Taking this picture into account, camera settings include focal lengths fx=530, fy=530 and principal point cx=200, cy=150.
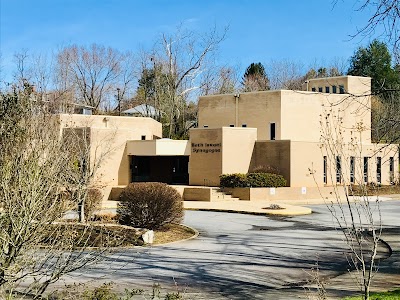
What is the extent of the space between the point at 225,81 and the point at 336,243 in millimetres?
52015

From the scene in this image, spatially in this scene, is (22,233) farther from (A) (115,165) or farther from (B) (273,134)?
(B) (273,134)

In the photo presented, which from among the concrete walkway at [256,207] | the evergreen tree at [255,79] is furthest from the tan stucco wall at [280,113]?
the evergreen tree at [255,79]

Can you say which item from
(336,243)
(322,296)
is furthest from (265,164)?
(322,296)

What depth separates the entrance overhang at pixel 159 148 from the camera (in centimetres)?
3716

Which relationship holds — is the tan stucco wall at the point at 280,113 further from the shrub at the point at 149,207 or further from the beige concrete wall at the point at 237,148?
the shrub at the point at 149,207

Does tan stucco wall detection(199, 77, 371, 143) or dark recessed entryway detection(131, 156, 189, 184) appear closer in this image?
tan stucco wall detection(199, 77, 371, 143)

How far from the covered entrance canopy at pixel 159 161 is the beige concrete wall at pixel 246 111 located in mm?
4584

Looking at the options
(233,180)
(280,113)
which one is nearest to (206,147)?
(233,180)

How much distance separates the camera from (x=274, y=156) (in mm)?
37594

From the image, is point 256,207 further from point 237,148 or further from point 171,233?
point 171,233

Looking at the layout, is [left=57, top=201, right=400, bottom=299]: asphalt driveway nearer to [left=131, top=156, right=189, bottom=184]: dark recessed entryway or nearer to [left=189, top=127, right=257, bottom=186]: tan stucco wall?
[left=189, top=127, right=257, bottom=186]: tan stucco wall

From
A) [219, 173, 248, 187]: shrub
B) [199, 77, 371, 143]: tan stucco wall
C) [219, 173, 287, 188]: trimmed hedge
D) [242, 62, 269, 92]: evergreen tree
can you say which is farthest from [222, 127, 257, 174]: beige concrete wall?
[242, 62, 269, 92]: evergreen tree

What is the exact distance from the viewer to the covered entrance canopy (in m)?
37.3

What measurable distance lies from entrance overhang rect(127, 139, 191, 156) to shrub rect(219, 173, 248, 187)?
3998mm
